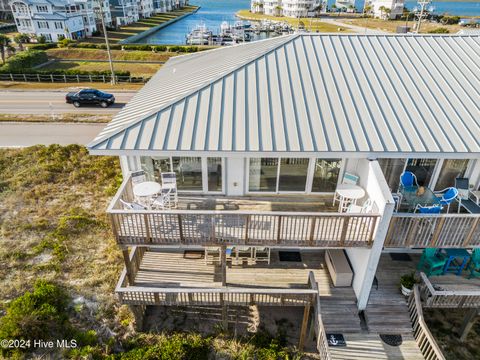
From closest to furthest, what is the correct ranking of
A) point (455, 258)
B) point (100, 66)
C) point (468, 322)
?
point (468, 322)
point (455, 258)
point (100, 66)

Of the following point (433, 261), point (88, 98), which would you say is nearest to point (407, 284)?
point (433, 261)

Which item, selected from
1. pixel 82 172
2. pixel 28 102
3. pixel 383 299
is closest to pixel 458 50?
pixel 383 299

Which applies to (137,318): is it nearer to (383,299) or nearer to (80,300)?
(80,300)

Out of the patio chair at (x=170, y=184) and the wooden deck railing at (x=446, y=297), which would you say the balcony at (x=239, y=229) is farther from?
the wooden deck railing at (x=446, y=297)

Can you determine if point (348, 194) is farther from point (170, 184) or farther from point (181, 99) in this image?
point (181, 99)

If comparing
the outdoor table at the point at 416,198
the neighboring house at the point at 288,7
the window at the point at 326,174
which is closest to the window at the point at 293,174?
the window at the point at 326,174

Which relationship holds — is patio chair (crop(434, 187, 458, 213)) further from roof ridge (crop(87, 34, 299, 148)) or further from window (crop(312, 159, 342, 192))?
roof ridge (crop(87, 34, 299, 148))

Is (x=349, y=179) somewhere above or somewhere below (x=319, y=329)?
above

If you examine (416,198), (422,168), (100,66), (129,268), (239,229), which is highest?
(422,168)

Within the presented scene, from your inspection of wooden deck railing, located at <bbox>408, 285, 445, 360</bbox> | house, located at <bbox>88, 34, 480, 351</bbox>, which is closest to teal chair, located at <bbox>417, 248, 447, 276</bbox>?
house, located at <bbox>88, 34, 480, 351</bbox>
